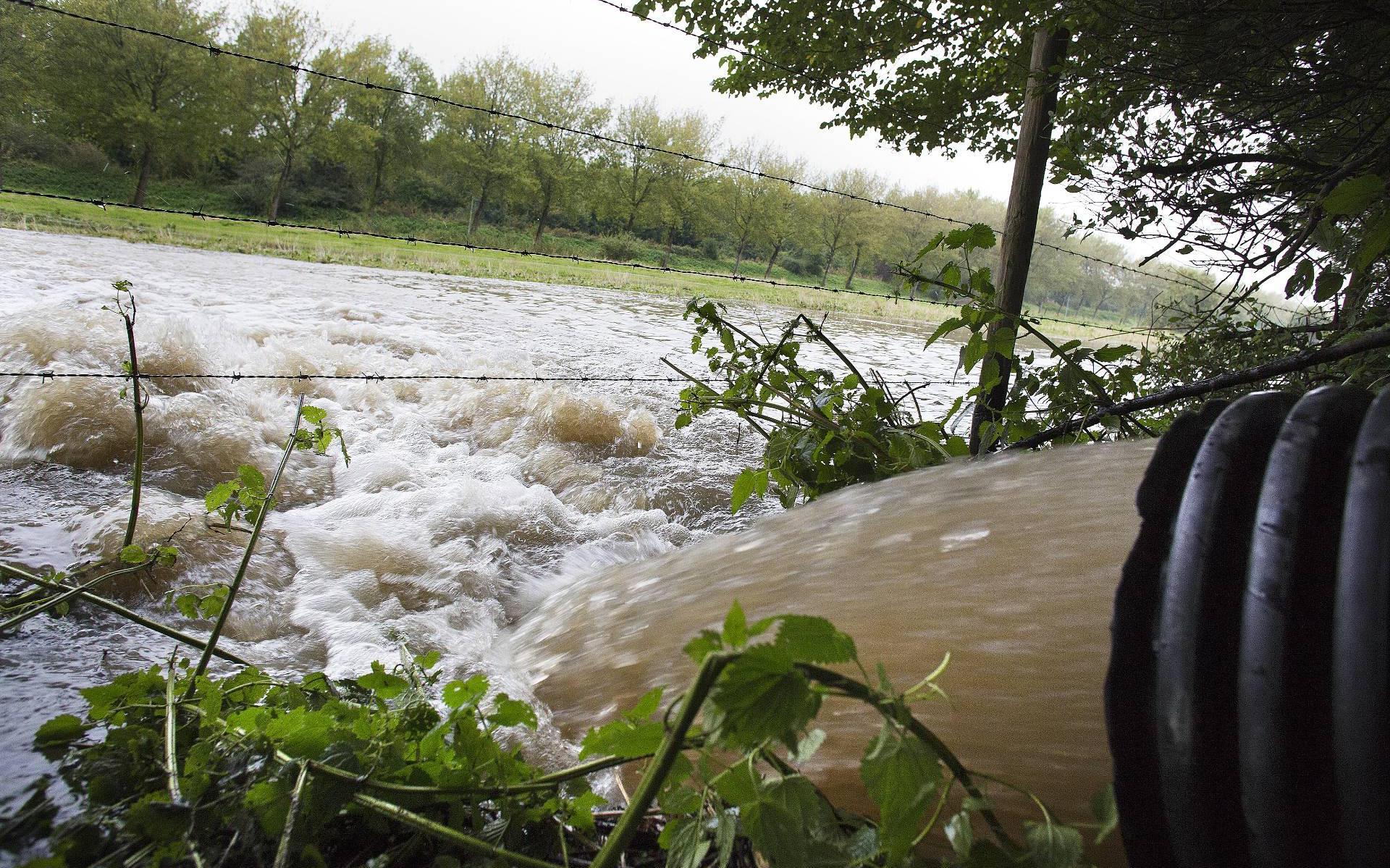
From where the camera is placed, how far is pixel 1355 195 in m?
1.22

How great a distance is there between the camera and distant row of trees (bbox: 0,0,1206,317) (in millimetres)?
14250

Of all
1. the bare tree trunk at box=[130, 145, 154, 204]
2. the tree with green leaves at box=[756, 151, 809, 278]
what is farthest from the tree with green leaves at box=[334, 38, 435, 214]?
the tree with green leaves at box=[756, 151, 809, 278]

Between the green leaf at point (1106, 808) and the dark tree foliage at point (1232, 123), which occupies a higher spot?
the dark tree foliage at point (1232, 123)

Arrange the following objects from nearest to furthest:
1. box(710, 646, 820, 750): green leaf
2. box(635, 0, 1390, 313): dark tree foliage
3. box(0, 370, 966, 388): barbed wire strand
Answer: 1. box(710, 646, 820, 750): green leaf
2. box(635, 0, 1390, 313): dark tree foliage
3. box(0, 370, 966, 388): barbed wire strand

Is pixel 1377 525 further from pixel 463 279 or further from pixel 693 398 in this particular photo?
pixel 463 279

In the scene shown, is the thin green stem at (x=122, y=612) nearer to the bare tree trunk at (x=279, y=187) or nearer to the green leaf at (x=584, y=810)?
the green leaf at (x=584, y=810)

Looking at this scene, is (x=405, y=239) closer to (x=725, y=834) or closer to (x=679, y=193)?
(x=725, y=834)

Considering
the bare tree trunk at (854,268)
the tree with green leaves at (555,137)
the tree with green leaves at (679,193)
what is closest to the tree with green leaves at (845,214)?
the bare tree trunk at (854,268)

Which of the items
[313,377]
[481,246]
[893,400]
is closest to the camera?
[893,400]

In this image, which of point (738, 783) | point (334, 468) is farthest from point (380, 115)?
point (738, 783)

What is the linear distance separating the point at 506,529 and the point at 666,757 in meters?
3.01

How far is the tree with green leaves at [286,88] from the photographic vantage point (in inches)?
812

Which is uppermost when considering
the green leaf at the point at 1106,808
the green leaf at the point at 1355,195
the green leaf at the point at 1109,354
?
the green leaf at the point at 1355,195

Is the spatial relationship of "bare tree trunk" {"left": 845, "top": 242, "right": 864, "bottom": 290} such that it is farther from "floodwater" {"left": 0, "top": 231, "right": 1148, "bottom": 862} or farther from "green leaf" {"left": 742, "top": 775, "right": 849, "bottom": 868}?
"green leaf" {"left": 742, "top": 775, "right": 849, "bottom": 868}
